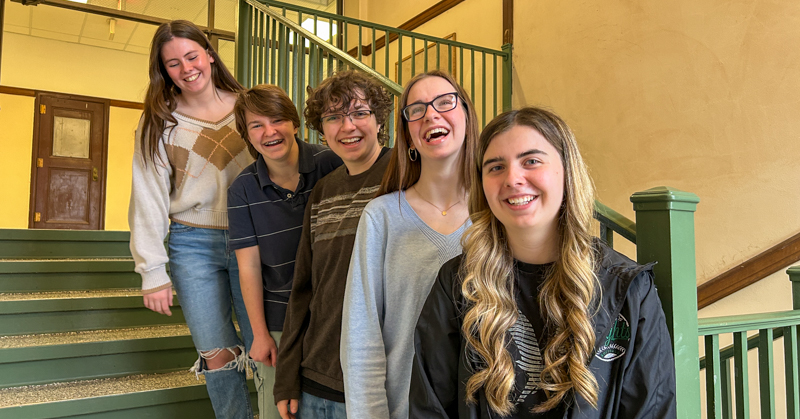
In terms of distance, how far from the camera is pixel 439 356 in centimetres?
99

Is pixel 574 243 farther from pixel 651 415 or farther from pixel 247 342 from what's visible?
pixel 247 342

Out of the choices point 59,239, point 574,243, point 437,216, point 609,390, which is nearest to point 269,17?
point 59,239

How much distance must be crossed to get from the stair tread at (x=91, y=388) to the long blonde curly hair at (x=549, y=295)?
1620mm

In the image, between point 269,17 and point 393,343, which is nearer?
point 393,343

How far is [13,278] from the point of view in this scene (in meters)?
2.60

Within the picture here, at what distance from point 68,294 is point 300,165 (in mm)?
1821

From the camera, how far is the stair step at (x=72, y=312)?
2.33 metres

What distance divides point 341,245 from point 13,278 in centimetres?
224

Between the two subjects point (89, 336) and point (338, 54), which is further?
point (89, 336)

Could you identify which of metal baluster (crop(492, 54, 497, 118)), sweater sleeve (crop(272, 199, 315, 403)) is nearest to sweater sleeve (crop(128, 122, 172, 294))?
sweater sleeve (crop(272, 199, 315, 403))

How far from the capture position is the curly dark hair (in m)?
1.32

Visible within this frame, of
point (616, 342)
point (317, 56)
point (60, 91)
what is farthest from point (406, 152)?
point (60, 91)

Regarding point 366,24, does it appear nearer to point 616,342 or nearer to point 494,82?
point 494,82

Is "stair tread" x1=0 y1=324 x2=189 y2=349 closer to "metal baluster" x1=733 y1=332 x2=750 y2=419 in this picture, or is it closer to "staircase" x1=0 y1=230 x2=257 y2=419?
"staircase" x1=0 y1=230 x2=257 y2=419
